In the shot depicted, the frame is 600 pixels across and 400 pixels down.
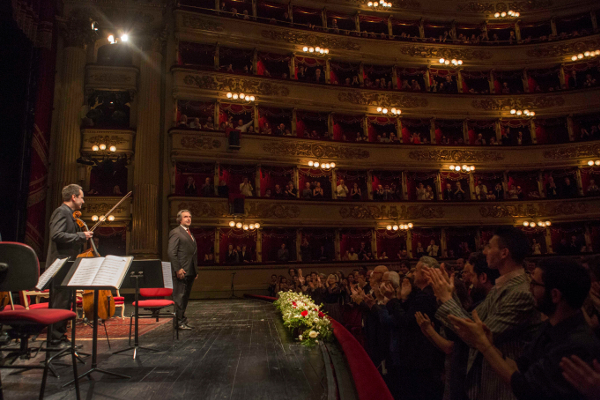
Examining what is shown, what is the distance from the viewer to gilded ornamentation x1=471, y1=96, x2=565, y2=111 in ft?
57.7

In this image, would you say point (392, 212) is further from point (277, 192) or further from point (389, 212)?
point (277, 192)

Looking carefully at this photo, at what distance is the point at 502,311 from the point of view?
2.04 metres

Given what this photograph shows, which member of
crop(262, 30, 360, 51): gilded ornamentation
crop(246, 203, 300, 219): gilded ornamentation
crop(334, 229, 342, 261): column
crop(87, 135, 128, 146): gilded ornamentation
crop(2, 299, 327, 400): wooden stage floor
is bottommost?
crop(2, 299, 327, 400): wooden stage floor

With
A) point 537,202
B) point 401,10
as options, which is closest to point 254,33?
point 401,10

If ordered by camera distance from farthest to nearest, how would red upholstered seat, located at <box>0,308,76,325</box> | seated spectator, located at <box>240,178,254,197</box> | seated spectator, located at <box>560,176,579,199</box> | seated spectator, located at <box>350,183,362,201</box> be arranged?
seated spectator, located at <box>560,176,579,199</box>
seated spectator, located at <box>350,183,362,201</box>
seated spectator, located at <box>240,178,254,197</box>
red upholstered seat, located at <box>0,308,76,325</box>

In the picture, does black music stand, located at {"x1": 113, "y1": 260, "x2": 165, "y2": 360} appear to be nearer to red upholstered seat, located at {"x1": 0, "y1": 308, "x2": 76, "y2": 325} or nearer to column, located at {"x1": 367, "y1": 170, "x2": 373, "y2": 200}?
red upholstered seat, located at {"x1": 0, "y1": 308, "x2": 76, "y2": 325}

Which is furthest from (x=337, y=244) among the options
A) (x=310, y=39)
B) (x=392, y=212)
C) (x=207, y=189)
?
(x=310, y=39)

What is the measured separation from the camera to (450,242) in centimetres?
1666

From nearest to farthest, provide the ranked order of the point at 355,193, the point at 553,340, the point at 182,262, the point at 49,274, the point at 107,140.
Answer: the point at 553,340
the point at 49,274
the point at 182,262
the point at 107,140
the point at 355,193

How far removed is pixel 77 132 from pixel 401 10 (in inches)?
605

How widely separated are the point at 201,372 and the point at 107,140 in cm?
1267

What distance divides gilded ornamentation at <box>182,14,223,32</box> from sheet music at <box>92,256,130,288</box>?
46.7 ft

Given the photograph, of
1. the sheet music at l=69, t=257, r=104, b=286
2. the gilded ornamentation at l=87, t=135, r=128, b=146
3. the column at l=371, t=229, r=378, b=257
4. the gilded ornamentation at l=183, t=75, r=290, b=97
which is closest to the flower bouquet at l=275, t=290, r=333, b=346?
the sheet music at l=69, t=257, r=104, b=286

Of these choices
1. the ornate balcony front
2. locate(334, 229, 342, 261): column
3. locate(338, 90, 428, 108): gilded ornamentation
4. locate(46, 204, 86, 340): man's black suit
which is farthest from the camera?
locate(338, 90, 428, 108): gilded ornamentation
